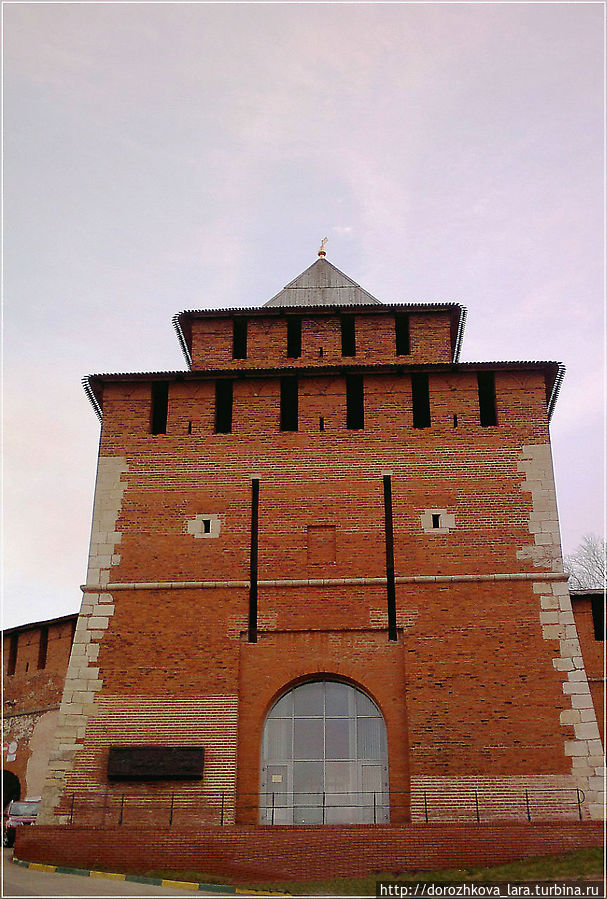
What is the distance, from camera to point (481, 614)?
14.7m

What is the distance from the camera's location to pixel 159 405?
1712cm

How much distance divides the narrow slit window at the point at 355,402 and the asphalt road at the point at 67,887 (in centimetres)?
817

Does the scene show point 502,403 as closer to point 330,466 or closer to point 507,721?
point 330,466

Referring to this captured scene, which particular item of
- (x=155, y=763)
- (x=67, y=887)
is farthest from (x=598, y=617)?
(x=67, y=887)

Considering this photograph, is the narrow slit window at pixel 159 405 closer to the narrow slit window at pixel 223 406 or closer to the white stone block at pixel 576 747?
the narrow slit window at pixel 223 406

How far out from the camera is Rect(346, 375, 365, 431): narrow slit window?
16.6m

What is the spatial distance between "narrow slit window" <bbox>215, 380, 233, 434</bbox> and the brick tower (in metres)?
0.04

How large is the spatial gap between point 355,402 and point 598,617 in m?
7.19

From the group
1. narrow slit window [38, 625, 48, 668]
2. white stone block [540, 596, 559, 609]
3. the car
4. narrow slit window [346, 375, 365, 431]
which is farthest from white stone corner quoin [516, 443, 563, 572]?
narrow slit window [38, 625, 48, 668]

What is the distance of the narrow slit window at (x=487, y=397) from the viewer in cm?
1652

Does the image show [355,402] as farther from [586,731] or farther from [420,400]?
[586,731]

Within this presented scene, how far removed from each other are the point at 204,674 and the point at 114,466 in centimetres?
412

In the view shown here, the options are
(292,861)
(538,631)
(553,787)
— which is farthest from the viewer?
(538,631)

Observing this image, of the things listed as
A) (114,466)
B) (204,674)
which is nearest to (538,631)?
(204,674)
